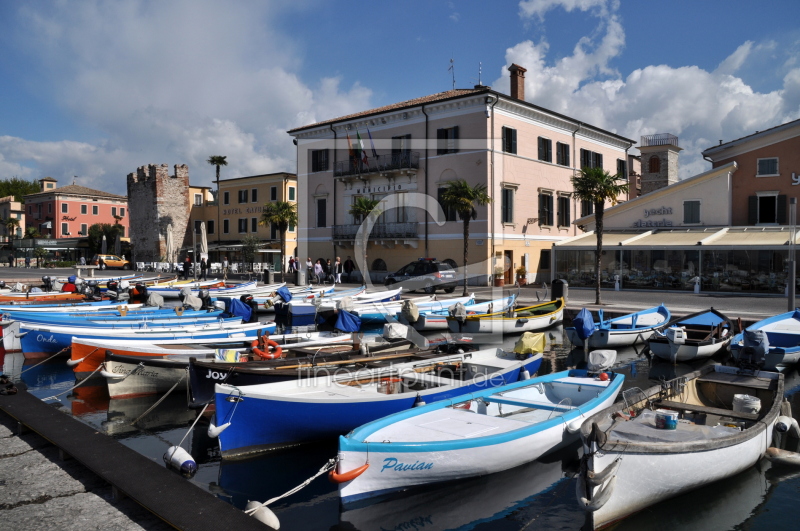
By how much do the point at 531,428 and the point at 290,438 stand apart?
152 inches

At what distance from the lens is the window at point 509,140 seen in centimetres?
3666

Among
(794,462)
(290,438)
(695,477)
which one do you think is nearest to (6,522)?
(290,438)

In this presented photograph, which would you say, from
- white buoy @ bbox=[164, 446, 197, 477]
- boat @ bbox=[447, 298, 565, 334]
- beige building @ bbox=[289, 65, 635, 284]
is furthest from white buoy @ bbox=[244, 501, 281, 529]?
beige building @ bbox=[289, 65, 635, 284]

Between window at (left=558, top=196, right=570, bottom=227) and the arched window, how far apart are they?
402 inches

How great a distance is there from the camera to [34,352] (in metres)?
17.8

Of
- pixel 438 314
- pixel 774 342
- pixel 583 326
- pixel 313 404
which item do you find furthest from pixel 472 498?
pixel 438 314

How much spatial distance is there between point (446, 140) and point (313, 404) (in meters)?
30.0

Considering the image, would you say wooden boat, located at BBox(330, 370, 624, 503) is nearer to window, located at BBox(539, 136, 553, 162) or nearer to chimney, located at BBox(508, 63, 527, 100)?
window, located at BBox(539, 136, 553, 162)

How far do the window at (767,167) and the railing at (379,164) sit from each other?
1919 centimetres

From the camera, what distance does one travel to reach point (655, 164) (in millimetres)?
46938

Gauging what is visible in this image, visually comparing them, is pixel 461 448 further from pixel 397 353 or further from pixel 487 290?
pixel 487 290

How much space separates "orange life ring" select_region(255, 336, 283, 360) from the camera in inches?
484

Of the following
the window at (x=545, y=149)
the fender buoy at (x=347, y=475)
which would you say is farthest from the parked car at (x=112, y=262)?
the fender buoy at (x=347, y=475)

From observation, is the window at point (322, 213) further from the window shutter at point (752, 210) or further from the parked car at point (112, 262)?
the parked car at point (112, 262)
